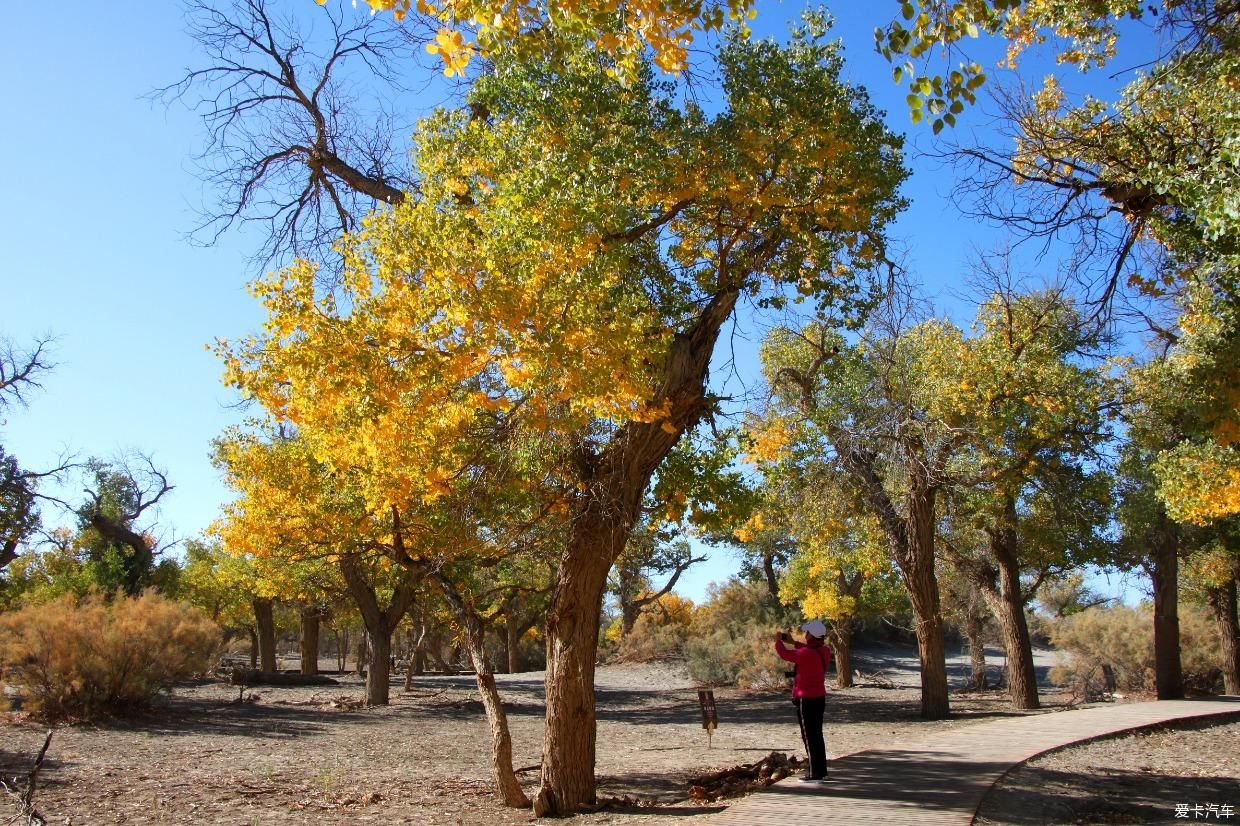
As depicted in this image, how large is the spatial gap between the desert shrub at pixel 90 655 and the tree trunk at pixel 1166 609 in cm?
2097

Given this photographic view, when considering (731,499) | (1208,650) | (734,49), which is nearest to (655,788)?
(731,499)

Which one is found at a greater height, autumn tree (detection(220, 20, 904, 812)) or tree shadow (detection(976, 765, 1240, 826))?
autumn tree (detection(220, 20, 904, 812))

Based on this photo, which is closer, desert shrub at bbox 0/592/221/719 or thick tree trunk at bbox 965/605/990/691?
desert shrub at bbox 0/592/221/719

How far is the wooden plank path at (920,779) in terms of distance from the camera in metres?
6.82

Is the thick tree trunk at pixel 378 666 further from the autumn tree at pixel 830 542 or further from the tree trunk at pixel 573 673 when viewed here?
the tree trunk at pixel 573 673

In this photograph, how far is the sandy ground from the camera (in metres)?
8.31

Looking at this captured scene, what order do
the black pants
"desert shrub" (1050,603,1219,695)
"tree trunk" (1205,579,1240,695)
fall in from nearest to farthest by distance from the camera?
the black pants, "tree trunk" (1205,579,1240,695), "desert shrub" (1050,603,1219,695)

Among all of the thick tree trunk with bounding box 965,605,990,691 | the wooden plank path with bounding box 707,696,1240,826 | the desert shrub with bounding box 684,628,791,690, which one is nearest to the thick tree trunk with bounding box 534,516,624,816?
the wooden plank path with bounding box 707,696,1240,826

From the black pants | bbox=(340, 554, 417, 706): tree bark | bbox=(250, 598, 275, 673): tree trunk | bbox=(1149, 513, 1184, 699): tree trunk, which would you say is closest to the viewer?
the black pants

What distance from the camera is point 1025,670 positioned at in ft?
57.9

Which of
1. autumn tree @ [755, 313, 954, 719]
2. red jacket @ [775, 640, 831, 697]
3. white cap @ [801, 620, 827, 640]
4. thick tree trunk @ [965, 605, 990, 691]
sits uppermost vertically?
autumn tree @ [755, 313, 954, 719]

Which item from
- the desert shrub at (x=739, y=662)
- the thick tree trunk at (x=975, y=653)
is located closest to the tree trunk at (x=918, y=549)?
the thick tree trunk at (x=975, y=653)

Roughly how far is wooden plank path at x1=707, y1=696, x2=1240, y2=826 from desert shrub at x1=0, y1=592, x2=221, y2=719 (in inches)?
508

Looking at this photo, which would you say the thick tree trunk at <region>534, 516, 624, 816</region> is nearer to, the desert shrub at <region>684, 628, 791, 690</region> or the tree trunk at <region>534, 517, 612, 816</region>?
the tree trunk at <region>534, 517, 612, 816</region>
